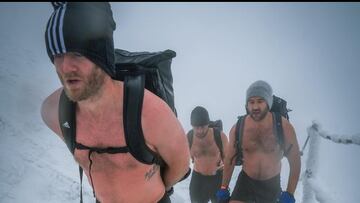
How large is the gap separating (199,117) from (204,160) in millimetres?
1369

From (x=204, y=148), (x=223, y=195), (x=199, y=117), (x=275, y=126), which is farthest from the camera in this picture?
(x=204, y=148)

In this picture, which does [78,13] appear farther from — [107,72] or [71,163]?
[71,163]

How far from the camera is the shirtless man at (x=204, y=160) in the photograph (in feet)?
23.6

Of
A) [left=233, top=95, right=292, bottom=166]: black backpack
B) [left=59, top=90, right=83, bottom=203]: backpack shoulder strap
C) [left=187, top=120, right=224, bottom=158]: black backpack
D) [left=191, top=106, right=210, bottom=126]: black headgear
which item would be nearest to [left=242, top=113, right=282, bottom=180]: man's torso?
[left=233, top=95, right=292, bottom=166]: black backpack

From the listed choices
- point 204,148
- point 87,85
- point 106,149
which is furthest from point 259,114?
A: point 87,85

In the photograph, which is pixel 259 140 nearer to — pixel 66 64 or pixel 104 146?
pixel 104 146

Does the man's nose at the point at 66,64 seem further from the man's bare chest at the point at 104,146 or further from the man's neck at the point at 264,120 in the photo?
the man's neck at the point at 264,120

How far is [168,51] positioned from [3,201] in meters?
5.85

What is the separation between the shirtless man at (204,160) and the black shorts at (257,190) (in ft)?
7.18

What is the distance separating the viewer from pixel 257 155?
486cm

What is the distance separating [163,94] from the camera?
2426 mm

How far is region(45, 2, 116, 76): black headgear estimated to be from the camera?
1.91m

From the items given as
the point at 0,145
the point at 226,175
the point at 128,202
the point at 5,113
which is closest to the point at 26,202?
the point at 0,145

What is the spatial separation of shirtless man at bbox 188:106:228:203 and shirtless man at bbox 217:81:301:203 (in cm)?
218
